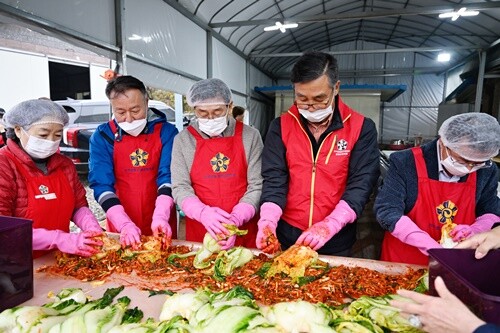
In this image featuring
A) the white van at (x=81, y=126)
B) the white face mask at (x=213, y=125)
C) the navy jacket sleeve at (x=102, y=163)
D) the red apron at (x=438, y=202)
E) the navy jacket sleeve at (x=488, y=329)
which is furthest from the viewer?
the white van at (x=81, y=126)

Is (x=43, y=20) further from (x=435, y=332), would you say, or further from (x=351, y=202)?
(x=435, y=332)

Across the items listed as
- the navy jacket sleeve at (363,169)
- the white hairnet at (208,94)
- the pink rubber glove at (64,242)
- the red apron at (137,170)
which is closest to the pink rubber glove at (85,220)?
the pink rubber glove at (64,242)

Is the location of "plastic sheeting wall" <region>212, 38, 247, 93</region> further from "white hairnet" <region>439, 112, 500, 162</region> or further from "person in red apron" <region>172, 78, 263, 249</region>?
"white hairnet" <region>439, 112, 500, 162</region>

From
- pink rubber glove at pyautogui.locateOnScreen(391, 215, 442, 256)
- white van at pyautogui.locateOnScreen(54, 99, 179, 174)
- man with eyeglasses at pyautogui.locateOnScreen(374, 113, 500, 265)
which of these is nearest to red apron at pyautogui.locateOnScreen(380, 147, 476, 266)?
man with eyeglasses at pyautogui.locateOnScreen(374, 113, 500, 265)

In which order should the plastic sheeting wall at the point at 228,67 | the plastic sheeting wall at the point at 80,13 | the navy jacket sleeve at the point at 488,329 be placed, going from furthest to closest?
the plastic sheeting wall at the point at 228,67 < the plastic sheeting wall at the point at 80,13 < the navy jacket sleeve at the point at 488,329

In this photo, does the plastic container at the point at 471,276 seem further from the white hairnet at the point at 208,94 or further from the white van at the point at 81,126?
the white van at the point at 81,126

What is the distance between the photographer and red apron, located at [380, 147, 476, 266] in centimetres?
231

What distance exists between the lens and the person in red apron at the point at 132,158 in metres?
2.75

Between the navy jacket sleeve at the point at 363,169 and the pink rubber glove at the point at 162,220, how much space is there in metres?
1.31

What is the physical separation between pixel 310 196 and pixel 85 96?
45.4 feet

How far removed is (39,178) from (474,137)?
287 cm

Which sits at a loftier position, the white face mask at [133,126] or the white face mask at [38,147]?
the white face mask at [133,126]

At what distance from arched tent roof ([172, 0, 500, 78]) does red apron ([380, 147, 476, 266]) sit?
5.96m

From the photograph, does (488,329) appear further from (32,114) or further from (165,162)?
(32,114)
